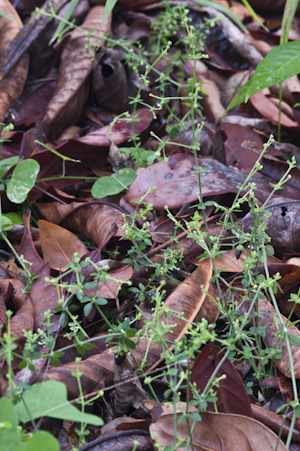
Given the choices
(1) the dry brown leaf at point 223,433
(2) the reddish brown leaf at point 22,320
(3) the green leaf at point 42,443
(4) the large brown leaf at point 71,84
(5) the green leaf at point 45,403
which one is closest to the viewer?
(3) the green leaf at point 42,443

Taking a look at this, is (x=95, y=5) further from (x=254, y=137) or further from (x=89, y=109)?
(x=254, y=137)

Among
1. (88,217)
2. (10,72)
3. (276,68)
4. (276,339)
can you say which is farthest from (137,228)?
(10,72)

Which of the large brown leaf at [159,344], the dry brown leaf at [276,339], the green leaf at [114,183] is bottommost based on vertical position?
the dry brown leaf at [276,339]

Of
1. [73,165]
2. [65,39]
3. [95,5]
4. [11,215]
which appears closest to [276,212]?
[73,165]

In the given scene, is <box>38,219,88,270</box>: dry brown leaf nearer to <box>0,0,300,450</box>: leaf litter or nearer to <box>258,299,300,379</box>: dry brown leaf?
<box>0,0,300,450</box>: leaf litter

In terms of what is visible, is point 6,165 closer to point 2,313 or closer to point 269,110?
point 2,313

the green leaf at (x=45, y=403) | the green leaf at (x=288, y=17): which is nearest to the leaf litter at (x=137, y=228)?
the green leaf at (x=45, y=403)

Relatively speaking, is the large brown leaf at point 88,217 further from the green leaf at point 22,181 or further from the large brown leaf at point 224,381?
the large brown leaf at point 224,381

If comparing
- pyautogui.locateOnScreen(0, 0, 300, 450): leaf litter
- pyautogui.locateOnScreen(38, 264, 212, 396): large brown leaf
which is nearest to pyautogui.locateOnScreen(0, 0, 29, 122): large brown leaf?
pyautogui.locateOnScreen(0, 0, 300, 450): leaf litter
